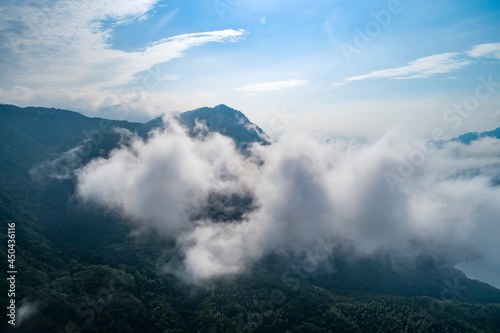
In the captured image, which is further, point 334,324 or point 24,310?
point 334,324

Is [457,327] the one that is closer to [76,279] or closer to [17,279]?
[76,279]

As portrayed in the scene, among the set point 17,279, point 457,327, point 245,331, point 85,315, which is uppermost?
point 17,279

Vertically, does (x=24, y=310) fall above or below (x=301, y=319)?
above

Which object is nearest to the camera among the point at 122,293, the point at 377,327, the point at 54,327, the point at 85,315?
the point at 54,327

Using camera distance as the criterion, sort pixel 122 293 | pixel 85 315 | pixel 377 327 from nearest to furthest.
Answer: pixel 85 315, pixel 377 327, pixel 122 293

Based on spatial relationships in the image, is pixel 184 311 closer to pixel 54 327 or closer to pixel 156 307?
pixel 156 307

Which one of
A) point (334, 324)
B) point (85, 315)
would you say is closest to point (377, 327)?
point (334, 324)

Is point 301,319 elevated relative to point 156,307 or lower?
lower

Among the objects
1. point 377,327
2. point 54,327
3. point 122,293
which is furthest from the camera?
point 122,293

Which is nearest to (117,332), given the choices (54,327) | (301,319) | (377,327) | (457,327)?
(54,327)
